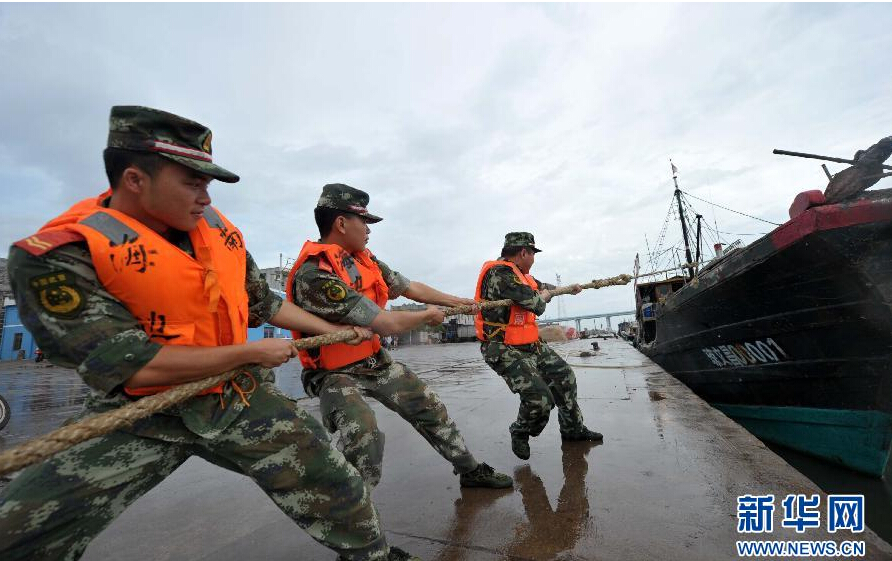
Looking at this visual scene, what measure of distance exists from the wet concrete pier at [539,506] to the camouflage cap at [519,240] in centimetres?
195

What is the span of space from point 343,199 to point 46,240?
1651 millimetres

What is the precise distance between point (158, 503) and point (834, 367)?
6.49 meters

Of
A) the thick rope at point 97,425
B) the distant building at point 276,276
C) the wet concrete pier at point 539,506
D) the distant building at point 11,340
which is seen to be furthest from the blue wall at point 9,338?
the thick rope at point 97,425

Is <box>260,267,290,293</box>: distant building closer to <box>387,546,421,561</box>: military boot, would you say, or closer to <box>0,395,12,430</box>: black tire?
<box>0,395,12,430</box>: black tire

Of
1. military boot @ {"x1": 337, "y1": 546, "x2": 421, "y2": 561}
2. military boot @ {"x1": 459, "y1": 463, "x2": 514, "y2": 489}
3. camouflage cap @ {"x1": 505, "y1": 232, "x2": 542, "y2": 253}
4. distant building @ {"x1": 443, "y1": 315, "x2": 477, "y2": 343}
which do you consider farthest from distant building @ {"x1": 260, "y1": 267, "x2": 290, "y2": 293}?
military boot @ {"x1": 337, "y1": 546, "x2": 421, "y2": 561}

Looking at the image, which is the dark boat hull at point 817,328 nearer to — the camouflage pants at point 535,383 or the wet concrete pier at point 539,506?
the wet concrete pier at point 539,506

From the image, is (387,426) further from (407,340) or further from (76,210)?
(407,340)

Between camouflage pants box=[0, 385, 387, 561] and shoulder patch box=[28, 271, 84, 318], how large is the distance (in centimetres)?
46

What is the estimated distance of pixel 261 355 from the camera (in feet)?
5.33

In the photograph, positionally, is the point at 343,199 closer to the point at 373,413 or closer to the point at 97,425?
the point at 373,413

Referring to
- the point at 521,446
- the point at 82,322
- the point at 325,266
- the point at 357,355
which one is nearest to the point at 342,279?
the point at 325,266

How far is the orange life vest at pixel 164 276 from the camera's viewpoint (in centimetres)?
141

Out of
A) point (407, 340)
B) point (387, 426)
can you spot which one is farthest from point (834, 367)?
point (407, 340)

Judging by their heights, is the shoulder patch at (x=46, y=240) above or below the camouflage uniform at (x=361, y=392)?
above
